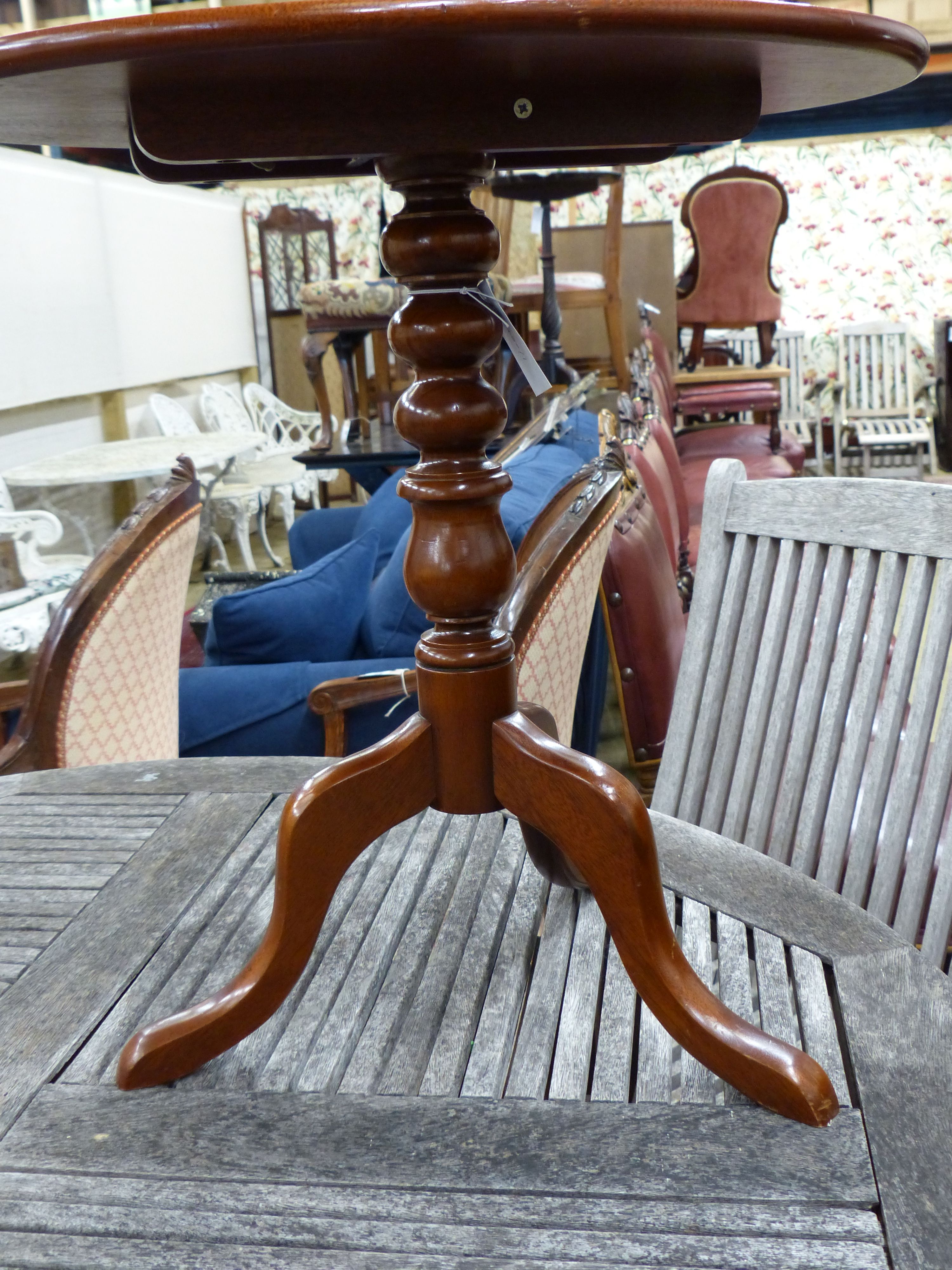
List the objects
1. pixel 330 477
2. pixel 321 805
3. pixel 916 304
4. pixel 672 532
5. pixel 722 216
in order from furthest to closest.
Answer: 1. pixel 916 304
2. pixel 330 477
3. pixel 722 216
4. pixel 672 532
5. pixel 321 805

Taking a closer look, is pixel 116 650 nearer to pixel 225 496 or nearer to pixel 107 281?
pixel 225 496

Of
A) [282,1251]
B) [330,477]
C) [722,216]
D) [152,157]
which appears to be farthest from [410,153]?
[330,477]

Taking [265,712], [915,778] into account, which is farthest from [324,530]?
[915,778]

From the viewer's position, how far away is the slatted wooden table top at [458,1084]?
413 mm

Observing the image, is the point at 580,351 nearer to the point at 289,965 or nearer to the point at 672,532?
the point at 672,532

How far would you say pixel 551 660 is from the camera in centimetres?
123

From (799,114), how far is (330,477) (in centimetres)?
334

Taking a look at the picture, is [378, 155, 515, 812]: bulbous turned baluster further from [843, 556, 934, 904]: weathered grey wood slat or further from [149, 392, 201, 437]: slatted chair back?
[149, 392, 201, 437]: slatted chair back

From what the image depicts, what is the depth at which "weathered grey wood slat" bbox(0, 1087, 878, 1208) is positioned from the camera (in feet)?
1.43

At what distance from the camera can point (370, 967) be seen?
598 millimetres

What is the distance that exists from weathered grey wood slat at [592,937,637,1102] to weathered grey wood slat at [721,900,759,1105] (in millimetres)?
46

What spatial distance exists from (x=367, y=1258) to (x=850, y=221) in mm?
7716

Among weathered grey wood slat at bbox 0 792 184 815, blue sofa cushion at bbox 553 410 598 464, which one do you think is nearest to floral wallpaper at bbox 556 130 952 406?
blue sofa cushion at bbox 553 410 598 464

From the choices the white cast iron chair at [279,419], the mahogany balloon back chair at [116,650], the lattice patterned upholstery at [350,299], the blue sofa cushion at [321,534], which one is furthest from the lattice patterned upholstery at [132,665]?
the white cast iron chair at [279,419]
